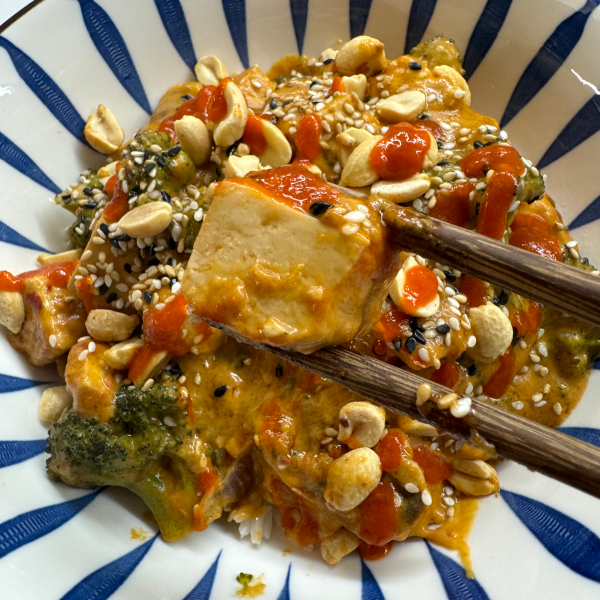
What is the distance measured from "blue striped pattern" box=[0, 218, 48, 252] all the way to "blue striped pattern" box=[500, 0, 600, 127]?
2890mm

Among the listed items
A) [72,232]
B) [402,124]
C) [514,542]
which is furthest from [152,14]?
[514,542]

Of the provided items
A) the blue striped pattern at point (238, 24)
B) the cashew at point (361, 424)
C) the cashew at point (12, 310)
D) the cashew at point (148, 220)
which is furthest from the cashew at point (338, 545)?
the blue striped pattern at point (238, 24)

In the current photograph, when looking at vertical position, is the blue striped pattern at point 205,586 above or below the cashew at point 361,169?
below

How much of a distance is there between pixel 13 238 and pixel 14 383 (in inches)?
31.2

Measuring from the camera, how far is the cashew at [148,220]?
2469 millimetres

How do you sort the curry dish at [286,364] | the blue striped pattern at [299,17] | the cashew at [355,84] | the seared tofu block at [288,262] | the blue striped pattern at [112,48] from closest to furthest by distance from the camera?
the seared tofu block at [288,262] → the curry dish at [286,364] → the cashew at [355,84] → the blue striped pattern at [112,48] → the blue striped pattern at [299,17]

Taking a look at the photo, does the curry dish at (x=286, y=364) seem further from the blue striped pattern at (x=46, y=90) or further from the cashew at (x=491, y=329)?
the blue striped pattern at (x=46, y=90)

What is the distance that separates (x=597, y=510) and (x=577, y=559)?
0.23 m

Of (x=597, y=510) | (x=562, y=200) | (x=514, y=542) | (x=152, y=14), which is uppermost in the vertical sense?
(x=152, y=14)

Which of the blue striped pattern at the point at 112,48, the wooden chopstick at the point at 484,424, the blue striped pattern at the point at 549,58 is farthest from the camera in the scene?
the blue striped pattern at the point at 112,48

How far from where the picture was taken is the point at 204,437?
8.45ft

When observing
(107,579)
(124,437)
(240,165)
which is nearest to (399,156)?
(240,165)

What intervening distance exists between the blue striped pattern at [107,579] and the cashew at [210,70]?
8.59 feet

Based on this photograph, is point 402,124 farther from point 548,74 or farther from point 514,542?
point 514,542
